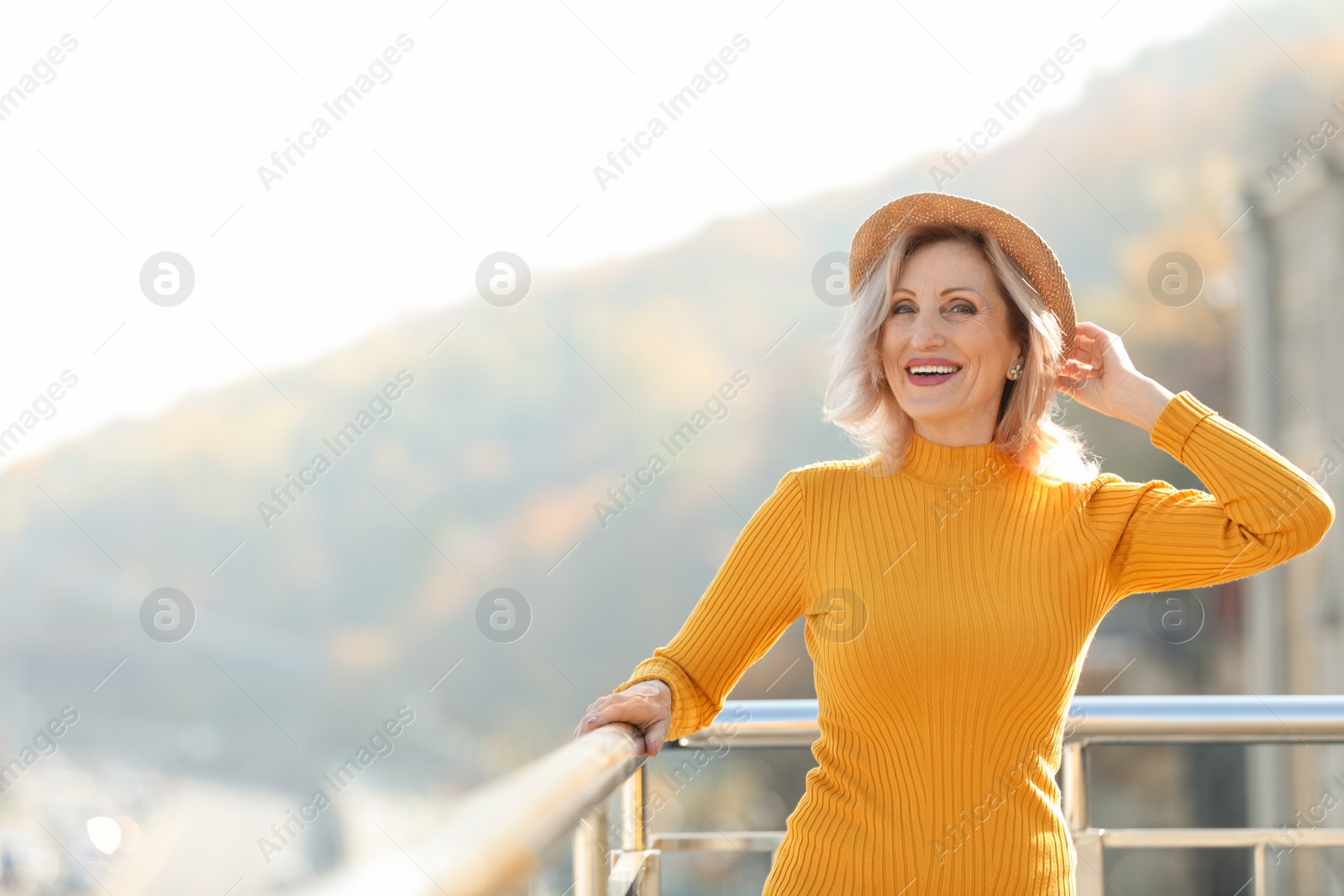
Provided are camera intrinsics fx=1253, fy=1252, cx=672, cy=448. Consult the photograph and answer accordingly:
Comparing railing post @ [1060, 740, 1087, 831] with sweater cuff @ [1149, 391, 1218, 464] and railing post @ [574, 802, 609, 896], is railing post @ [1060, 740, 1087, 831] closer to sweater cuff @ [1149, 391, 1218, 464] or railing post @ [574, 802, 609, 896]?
sweater cuff @ [1149, 391, 1218, 464]

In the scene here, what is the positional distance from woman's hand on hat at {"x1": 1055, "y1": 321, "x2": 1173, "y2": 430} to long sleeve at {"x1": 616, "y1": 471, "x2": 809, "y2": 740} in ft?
1.40

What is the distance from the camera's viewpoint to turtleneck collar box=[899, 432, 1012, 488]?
1.57 meters

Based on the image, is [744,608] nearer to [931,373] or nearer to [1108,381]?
[931,373]

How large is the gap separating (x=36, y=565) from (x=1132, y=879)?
1073 inches

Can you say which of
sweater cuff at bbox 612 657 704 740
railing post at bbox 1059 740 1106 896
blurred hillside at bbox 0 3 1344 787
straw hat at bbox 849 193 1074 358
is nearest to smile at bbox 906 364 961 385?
straw hat at bbox 849 193 1074 358

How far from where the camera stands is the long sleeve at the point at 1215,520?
4.91 feet

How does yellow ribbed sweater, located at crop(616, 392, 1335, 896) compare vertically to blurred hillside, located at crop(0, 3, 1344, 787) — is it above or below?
below

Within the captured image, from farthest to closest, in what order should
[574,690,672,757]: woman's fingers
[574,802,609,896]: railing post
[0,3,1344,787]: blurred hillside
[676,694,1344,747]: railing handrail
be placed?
1. [0,3,1344,787]: blurred hillside
2. [676,694,1344,747]: railing handrail
3. [574,690,672,757]: woman's fingers
4. [574,802,609,896]: railing post

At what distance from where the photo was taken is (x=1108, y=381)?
1670 millimetres

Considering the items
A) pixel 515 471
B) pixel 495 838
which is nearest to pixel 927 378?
pixel 495 838

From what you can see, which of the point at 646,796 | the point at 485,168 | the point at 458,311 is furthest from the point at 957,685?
the point at 458,311

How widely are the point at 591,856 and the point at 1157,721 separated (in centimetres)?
101

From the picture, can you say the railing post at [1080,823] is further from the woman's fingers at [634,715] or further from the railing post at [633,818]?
the woman's fingers at [634,715]

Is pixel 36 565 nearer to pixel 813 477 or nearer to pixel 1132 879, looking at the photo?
pixel 1132 879
